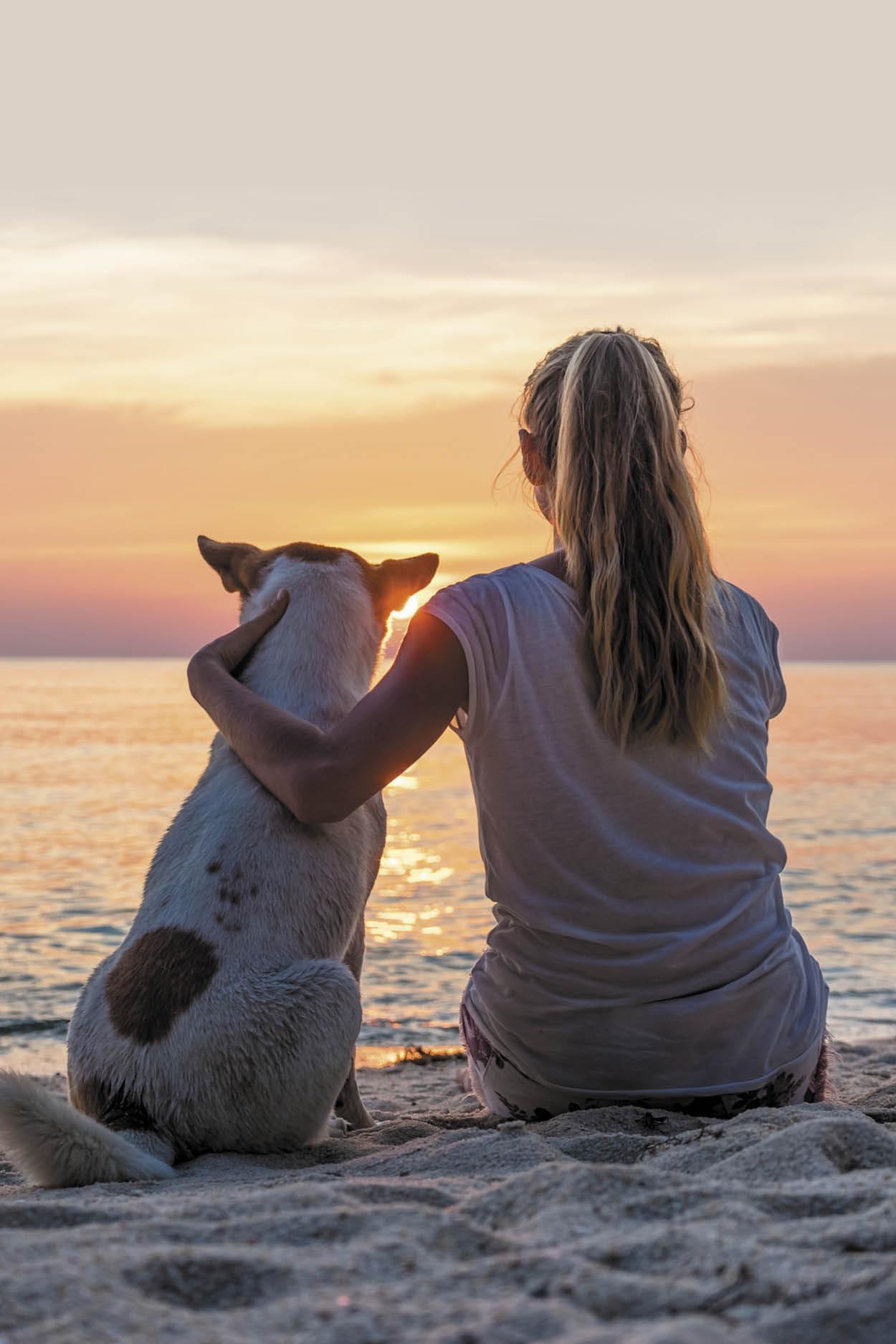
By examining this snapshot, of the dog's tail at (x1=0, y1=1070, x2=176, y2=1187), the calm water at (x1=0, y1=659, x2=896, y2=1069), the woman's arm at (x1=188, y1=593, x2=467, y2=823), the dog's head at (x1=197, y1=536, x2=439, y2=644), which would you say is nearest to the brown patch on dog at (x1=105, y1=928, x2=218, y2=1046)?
the dog's tail at (x1=0, y1=1070, x2=176, y2=1187)

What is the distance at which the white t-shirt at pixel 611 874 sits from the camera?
11.3 ft

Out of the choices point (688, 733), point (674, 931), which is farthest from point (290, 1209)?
point (688, 733)

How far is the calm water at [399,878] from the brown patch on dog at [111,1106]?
10.5 ft

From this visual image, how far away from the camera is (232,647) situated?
430cm

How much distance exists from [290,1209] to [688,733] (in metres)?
1.59

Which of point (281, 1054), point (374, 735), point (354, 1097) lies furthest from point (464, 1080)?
point (374, 735)

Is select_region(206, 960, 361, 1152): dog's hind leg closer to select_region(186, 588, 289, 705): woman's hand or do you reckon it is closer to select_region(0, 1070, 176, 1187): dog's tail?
select_region(0, 1070, 176, 1187): dog's tail

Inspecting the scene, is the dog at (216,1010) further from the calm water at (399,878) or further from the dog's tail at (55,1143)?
the calm water at (399,878)

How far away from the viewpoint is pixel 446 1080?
6305 millimetres

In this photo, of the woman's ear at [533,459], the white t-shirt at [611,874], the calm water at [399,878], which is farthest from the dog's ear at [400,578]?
the calm water at [399,878]

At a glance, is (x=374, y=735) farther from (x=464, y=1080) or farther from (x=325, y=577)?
(x=464, y=1080)

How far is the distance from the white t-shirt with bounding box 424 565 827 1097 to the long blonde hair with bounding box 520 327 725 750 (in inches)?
3.3

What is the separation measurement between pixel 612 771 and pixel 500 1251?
143 centimetres

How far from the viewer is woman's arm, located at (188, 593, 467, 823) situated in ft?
11.2
